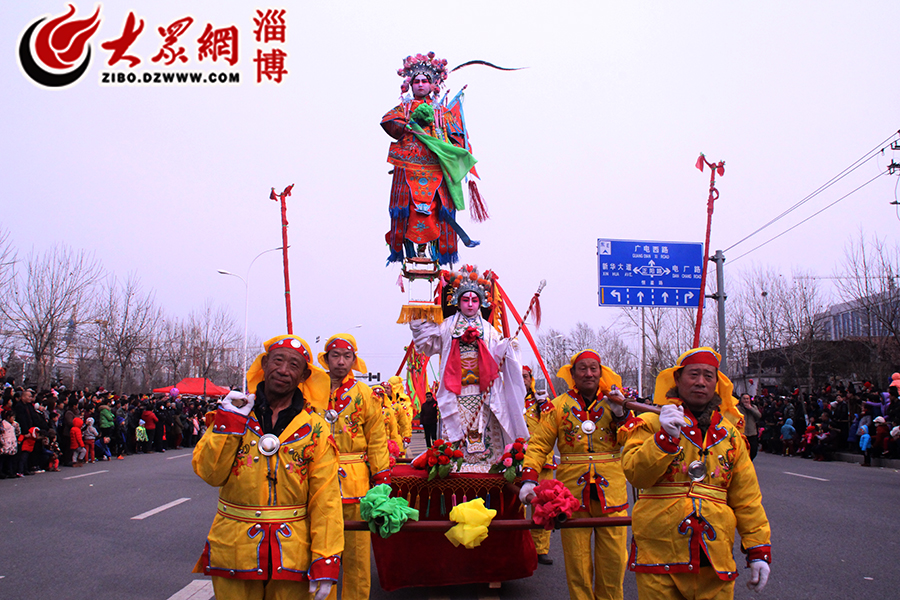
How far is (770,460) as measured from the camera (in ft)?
57.7

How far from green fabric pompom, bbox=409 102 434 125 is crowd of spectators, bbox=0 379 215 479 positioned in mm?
10669

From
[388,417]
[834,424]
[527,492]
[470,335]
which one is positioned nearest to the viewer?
[527,492]

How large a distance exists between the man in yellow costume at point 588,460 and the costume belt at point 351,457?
139cm

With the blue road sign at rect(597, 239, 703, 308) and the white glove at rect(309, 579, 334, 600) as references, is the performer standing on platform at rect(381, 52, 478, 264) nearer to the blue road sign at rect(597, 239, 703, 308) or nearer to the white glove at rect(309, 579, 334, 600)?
the white glove at rect(309, 579, 334, 600)

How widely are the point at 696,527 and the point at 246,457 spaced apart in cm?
228

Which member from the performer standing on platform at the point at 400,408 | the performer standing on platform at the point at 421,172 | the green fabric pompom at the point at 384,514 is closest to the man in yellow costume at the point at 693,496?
the green fabric pompom at the point at 384,514

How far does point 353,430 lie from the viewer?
17.6ft

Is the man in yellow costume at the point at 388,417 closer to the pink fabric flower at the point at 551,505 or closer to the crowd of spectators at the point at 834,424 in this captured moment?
the pink fabric flower at the point at 551,505

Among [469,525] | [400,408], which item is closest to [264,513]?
[469,525]

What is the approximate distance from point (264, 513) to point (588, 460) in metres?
2.56

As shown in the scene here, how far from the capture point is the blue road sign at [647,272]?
57.5 feet

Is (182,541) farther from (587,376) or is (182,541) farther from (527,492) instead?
(587,376)

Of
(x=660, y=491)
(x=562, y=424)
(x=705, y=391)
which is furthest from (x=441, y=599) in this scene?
(x=705, y=391)

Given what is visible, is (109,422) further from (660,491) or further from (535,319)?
(660,491)
